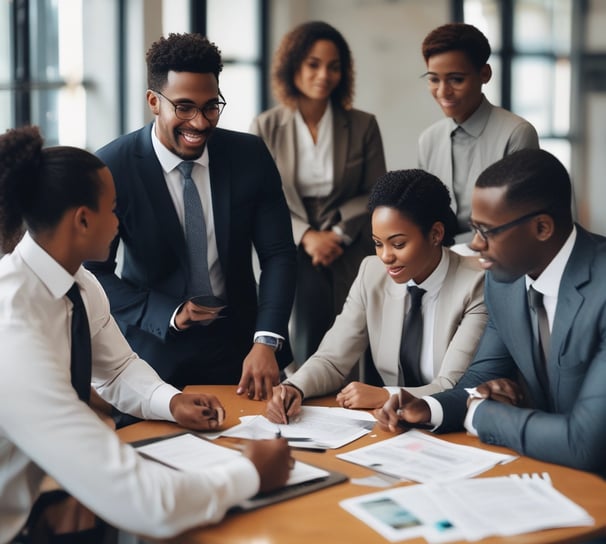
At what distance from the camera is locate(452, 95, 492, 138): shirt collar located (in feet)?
11.4

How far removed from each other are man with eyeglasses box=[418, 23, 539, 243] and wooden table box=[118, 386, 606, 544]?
1.59 meters

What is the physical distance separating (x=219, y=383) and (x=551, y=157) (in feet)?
4.14

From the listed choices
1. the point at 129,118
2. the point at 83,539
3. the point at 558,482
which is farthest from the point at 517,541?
the point at 129,118

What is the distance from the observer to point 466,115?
138 inches

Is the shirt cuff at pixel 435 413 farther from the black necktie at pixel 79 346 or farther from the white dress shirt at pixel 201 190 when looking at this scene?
the white dress shirt at pixel 201 190

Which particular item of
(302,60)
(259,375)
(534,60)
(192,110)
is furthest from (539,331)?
(534,60)

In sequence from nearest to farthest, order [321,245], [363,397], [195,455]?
[195,455] < [363,397] < [321,245]

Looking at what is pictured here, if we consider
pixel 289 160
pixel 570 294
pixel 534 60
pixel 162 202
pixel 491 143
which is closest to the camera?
pixel 570 294

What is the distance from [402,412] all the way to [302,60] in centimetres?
204

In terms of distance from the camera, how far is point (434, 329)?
8.98 ft

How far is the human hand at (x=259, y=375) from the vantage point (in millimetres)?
2559

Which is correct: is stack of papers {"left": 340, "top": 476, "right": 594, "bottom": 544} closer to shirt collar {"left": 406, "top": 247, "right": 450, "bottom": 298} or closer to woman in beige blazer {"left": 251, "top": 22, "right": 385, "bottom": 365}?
shirt collar {"left": 406, "top": 247, "right": 450, "bottom": 298}

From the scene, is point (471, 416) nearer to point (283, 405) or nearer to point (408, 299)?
point (283, 405)

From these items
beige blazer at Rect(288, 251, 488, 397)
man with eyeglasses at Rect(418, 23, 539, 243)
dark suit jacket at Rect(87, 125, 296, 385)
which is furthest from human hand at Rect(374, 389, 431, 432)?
man with eyeglasses at Rect(418, 23, 539, 243)
